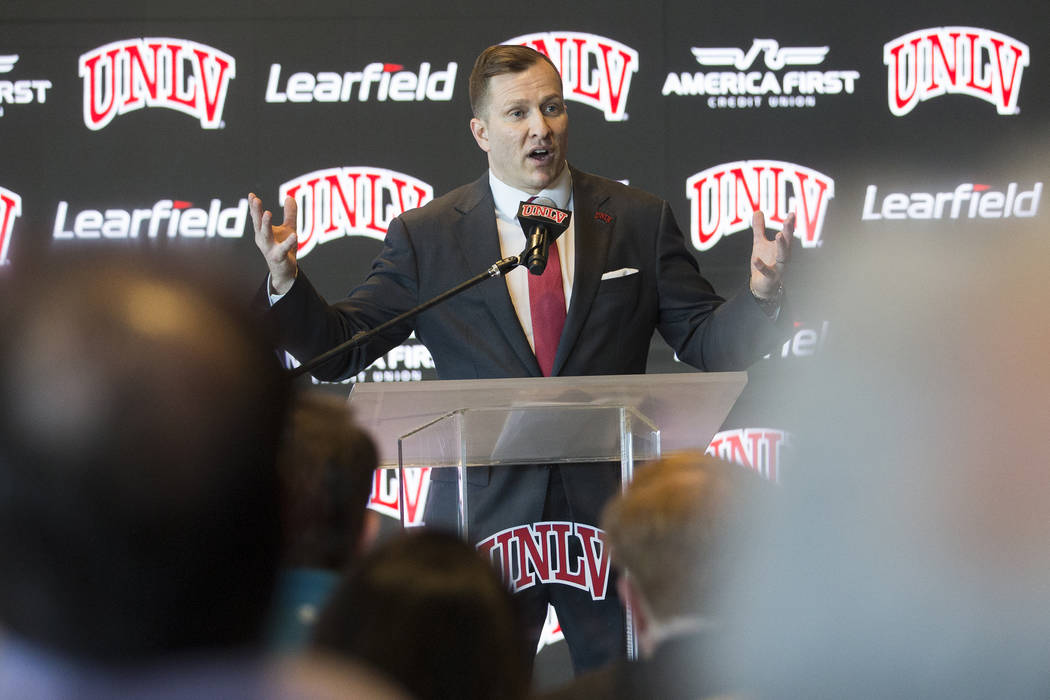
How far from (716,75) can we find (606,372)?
Result: 207 centimetres

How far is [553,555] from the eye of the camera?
6.91 feet

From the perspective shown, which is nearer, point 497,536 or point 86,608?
point 86,608

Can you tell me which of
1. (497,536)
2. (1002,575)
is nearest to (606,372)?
(497,536)

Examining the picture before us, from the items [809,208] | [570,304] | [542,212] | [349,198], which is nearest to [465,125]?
[349,198]

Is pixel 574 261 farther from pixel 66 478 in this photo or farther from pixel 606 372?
pixel 66 478

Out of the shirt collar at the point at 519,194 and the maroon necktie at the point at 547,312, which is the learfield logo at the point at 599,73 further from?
the maroon necktie at the point at 547,312

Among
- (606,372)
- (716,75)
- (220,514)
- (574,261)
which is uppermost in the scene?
(716,75)

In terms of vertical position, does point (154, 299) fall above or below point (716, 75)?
below

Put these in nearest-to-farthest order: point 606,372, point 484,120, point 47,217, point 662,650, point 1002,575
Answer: point 662,650 → point 1002,575 → point 606,372 → point 484,120 → point 47,217

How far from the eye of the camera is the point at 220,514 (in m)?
0.44

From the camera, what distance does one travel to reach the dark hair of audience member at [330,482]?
3.77 feet

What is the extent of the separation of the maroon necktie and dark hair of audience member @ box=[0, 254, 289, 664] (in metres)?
2.03

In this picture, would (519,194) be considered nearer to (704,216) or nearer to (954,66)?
(704,216)

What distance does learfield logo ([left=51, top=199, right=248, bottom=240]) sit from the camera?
415cm
